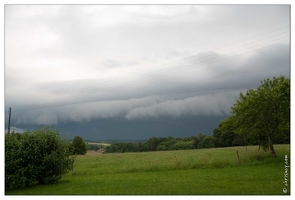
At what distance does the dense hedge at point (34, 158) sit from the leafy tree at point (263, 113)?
2070 cm

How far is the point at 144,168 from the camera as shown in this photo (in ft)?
98.0

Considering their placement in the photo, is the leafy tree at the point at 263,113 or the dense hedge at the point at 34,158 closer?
the dense hedge at the point at 34,158

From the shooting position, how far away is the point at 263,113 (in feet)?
101

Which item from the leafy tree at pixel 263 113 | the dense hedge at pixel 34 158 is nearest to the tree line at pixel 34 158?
the dense hedge at pixel 34 158

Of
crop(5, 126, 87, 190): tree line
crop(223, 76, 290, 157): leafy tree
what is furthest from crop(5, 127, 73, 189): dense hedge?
crop(223, 76, 290, 157): leafy tree

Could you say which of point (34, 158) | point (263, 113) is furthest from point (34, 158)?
point (263, 113)

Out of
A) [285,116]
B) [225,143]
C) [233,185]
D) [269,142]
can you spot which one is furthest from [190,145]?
[233,185]

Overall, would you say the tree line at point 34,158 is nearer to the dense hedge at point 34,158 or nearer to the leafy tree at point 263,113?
the dense hedge at point 34,158

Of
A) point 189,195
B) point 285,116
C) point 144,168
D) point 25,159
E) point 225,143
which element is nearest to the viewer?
point 189,195

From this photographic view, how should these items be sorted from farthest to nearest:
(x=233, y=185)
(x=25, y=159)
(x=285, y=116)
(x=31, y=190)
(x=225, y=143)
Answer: (x=225, y=143) < (x=285, y=116) < (x=25, y=159) < (x=31, y=190) < (x=233, y=185)

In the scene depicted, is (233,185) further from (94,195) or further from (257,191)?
(94,195)

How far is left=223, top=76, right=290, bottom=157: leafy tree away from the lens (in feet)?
97.3

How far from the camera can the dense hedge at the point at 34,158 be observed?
20.7m

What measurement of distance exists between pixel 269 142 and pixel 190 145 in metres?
46.4
